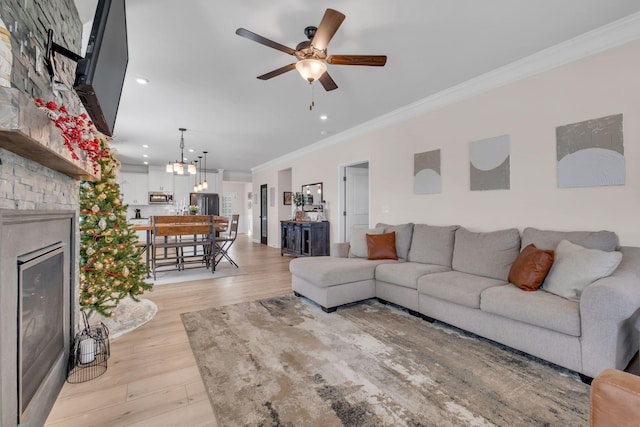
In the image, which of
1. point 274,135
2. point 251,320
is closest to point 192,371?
point 251,320

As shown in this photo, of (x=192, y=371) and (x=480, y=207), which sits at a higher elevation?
(x=480, y=207)

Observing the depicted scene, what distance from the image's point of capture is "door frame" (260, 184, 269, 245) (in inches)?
358

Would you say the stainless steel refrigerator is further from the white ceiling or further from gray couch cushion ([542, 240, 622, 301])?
gray couch cushion ([542, 240, 622, 301])

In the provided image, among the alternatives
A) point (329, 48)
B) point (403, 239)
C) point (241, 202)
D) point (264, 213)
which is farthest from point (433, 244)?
point (241, 202)

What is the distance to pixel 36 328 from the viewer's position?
4.94 feet

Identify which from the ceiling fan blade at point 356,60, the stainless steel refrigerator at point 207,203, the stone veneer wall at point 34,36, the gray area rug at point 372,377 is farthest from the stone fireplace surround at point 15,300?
the stainless steel refrigerator at point 207,203

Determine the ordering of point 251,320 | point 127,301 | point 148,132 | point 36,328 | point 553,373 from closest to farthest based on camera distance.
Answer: point 36,328
point 553,373
point 251,320
point 127,301
point 148,132

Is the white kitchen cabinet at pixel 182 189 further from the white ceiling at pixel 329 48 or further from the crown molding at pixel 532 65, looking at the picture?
the crown molding at pixel 532 65

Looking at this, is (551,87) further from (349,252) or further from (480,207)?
(349,252)

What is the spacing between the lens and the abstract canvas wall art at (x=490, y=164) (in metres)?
3.14

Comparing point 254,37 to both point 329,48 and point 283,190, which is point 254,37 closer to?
point 329,48

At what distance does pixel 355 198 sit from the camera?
5.91 meters

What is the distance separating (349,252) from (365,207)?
2.17 meters

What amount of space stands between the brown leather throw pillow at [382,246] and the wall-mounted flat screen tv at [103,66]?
2.97m
